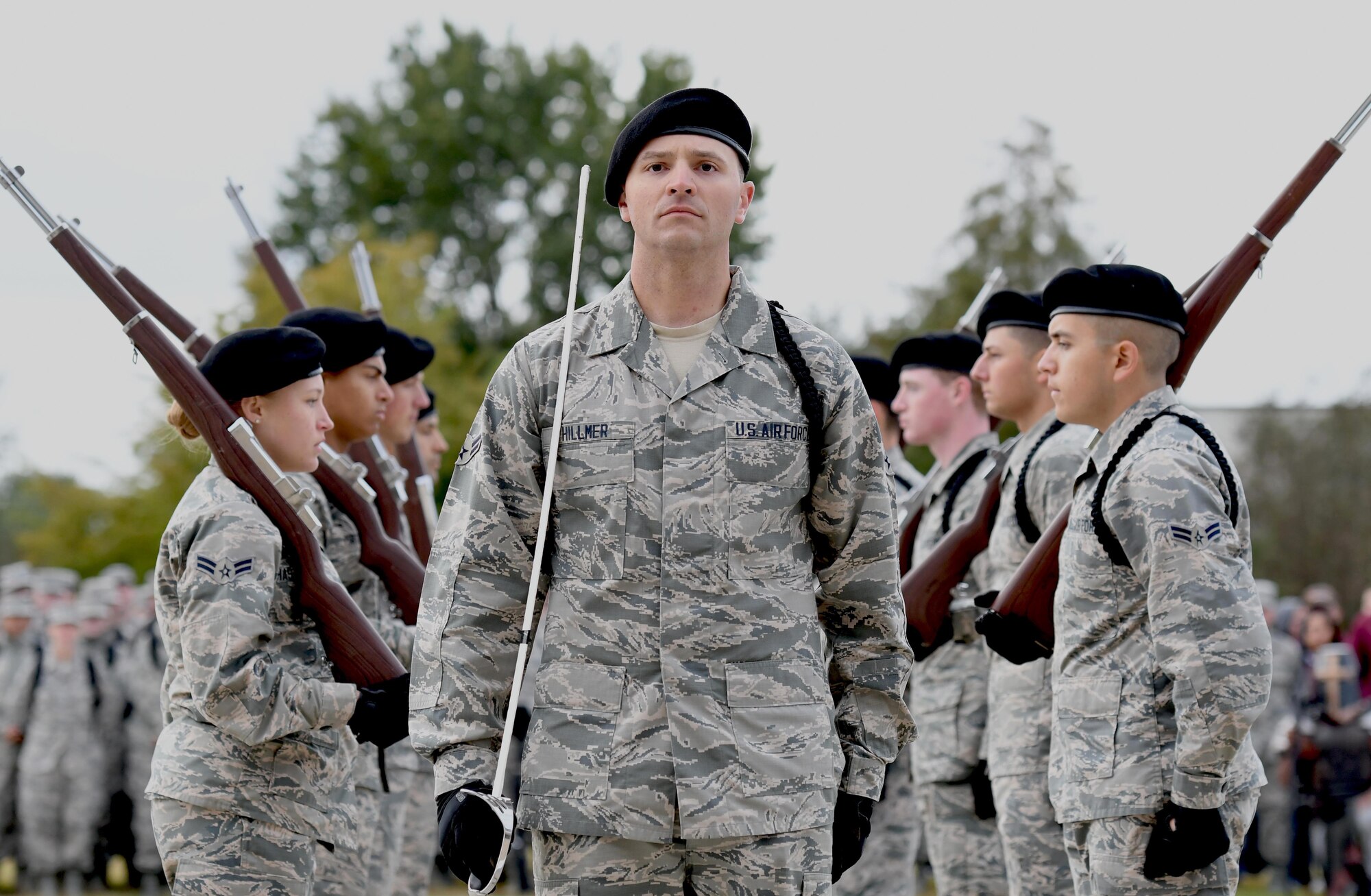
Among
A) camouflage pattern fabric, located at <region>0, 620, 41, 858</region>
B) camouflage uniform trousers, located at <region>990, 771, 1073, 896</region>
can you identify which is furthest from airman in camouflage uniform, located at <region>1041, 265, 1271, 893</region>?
camouflage pattern fabric, located at <region>0, 620, 41, 858</region>

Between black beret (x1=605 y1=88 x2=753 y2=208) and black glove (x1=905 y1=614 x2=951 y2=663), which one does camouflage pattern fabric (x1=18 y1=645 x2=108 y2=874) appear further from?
black beret (x1=605 y1=88 x2=753 y2=208)

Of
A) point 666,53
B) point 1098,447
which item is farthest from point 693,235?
point 666,53

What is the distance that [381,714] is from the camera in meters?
4.36

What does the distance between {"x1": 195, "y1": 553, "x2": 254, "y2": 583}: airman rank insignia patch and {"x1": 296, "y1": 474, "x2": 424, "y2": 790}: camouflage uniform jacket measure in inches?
45.2

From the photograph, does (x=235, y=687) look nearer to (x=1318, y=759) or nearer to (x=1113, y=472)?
(x=1113, y=472)

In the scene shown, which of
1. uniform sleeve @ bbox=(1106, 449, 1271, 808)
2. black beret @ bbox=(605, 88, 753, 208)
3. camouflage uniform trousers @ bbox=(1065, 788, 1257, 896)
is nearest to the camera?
black beret @ bbox=(605, 88, 753, 208)

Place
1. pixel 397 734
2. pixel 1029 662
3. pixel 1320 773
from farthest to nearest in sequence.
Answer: pixel 1320 773, pixel 1029 662, pixel 397 734

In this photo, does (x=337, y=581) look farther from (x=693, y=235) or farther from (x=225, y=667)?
(x=693, y=235)

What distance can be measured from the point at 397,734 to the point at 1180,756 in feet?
7.14

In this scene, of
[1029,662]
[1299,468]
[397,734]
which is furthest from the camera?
[1299,468]

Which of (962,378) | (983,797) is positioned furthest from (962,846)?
(962,378)

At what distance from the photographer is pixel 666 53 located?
38812 millimetres

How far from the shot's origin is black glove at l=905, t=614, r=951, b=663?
19.8 ft

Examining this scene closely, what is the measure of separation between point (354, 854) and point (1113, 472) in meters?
2.76
